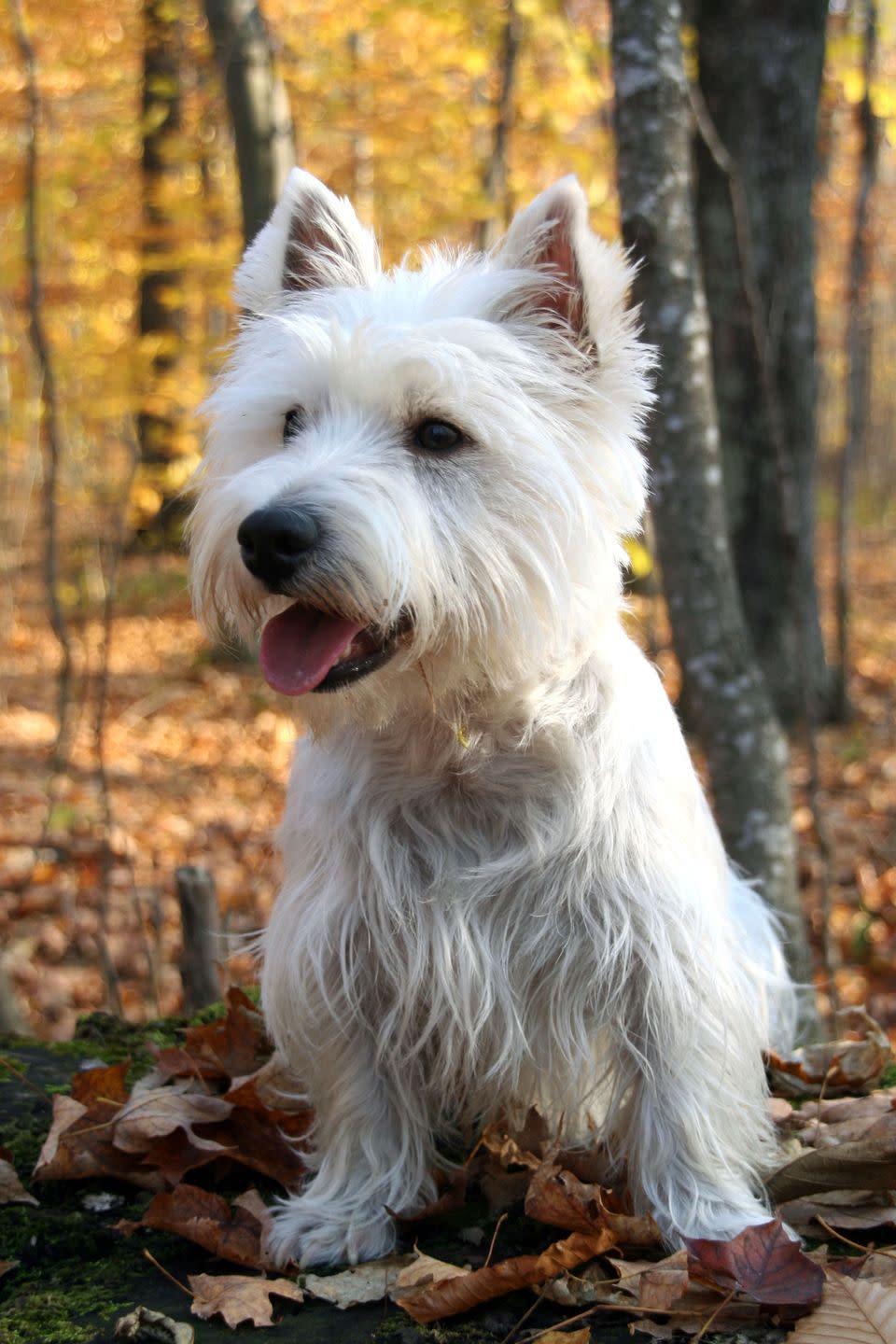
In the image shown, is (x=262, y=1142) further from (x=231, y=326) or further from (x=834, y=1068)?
(x=231, y=326)

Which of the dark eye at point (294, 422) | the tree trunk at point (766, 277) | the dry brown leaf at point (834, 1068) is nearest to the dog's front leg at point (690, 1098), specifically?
the dry brown leaf at point (834, 1068)

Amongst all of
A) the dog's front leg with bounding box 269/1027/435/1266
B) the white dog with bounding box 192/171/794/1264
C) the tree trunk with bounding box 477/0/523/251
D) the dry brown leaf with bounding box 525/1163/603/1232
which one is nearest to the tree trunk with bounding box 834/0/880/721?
the tree trunk with bounding box 477/0/523/251

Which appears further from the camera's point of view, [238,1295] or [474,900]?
[474,900]

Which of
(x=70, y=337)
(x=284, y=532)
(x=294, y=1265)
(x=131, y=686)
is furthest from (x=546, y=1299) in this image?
(x=70, y=337)

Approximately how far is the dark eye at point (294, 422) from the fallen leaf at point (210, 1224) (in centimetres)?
154

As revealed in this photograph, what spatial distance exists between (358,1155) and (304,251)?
2013mm

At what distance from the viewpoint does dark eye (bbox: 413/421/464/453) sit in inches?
93.9

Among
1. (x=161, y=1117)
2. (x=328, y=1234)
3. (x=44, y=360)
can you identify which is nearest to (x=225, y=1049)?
(x=161, y=1117)

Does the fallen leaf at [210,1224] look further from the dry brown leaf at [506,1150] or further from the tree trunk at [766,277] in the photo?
the tree trunk at [766,277]

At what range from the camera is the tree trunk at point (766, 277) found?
7195 millimetres

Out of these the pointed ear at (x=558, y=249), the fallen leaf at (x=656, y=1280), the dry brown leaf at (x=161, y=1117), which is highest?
the pointed ear at (x=558, y=249)

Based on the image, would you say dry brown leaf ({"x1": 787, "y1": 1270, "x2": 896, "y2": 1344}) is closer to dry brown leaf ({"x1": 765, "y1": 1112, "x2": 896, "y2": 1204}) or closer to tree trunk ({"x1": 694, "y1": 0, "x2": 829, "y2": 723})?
dry brown leaf ({"x1": 765, "y1": 1112, "x2": 896, "y2": 1204})

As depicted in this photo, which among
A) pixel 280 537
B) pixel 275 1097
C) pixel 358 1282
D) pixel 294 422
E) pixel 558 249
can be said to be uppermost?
pixel 558 249

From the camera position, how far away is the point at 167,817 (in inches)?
311
